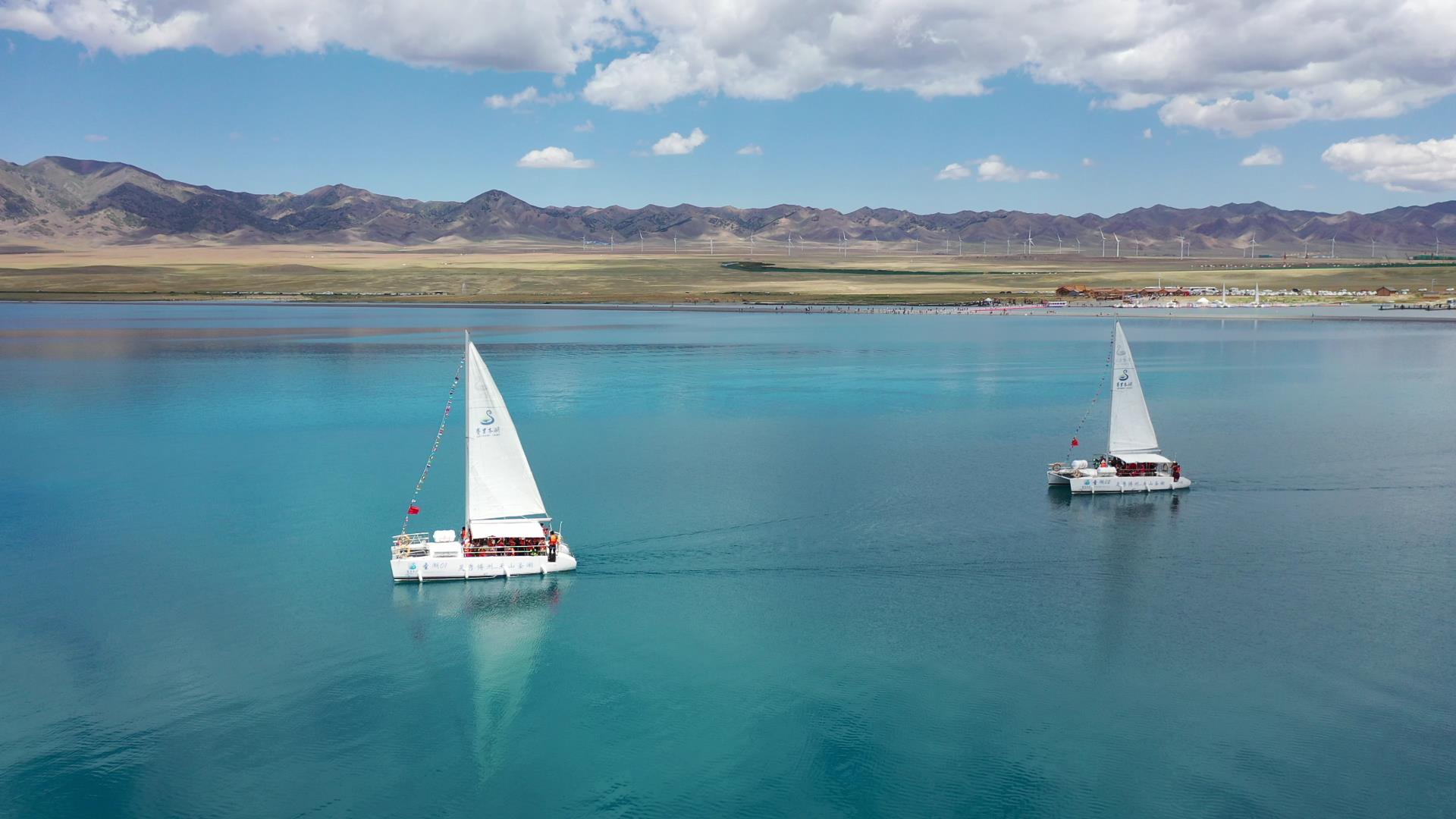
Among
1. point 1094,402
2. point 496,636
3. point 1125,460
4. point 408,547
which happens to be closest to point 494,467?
point 408,547

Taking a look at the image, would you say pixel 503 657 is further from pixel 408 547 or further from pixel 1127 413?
pixel 1127 413

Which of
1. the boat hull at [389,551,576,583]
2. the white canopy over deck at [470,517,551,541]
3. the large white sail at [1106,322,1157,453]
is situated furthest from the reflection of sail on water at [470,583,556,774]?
the large white sail at [1106,322,1157,453]

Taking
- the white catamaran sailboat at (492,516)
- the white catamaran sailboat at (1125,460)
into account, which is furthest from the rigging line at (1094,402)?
the white catamaran sailboat at (492,516)

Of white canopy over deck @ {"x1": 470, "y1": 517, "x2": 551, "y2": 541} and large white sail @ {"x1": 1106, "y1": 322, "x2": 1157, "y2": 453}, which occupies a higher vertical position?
large white sail @ {"x1": 1106, "y1": 322, "x2": 1157, "y2": 453}

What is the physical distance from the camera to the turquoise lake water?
2531 centimetres

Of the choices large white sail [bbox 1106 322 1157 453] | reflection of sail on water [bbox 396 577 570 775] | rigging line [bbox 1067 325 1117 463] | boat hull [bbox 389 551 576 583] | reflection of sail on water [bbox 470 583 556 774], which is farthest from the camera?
rigging line [bbox 1067 325 1117 463]

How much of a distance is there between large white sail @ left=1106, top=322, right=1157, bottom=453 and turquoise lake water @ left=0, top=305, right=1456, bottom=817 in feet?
11.5

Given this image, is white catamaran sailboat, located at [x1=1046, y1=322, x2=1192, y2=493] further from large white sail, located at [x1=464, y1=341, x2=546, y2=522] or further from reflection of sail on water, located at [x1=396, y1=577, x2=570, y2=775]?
large white sail, located at [x1=464, y1=341, x2=546, y2=522]

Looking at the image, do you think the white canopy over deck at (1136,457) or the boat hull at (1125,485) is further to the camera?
the white canopy over deck at (1136,457)

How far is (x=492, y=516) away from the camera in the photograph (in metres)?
39.1

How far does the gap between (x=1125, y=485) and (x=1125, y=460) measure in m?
1.75

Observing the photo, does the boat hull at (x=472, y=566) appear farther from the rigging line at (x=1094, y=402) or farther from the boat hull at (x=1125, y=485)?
the rigging line at (x=1094, y=402)

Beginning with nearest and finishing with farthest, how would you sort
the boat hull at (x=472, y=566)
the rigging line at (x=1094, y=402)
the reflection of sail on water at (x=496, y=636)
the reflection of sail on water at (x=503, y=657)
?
1. the reflection of sail on water at (x=503, y=657)
2. the reflection of sail on water at (x=496, y=636)
3. the boat hull at (x=472, y=566)
4. the rigging line at (x=1094, y=402)

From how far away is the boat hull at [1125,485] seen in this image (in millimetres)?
51000
